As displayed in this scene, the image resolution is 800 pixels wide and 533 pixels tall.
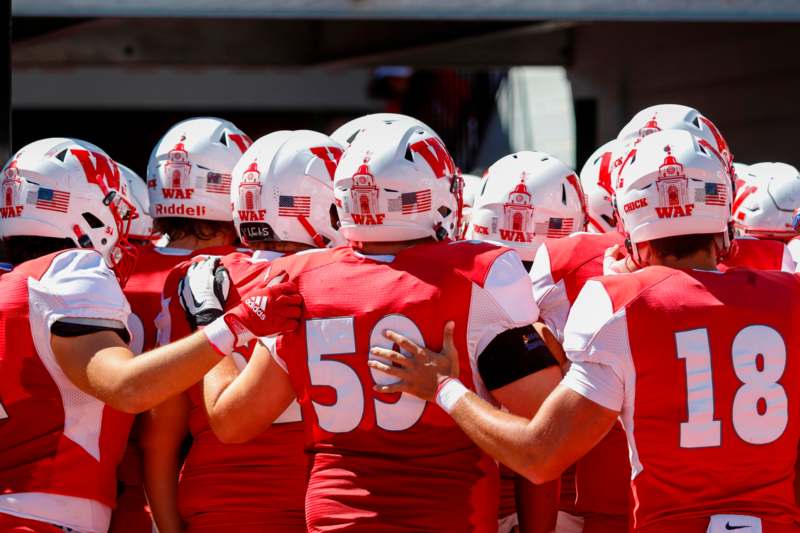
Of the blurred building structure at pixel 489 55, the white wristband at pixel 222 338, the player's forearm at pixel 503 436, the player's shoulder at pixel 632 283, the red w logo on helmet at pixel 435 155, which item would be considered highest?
the blurred building structure at pixel 489 55

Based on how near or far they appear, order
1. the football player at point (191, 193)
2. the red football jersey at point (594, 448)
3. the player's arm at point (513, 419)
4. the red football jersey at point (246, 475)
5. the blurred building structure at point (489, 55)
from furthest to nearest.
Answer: the blurred building structure at point (489, 55) → the football player at point (191, 193) → the red football jersey at point (594, 448) → the red football jersey at point (246, 475) → the player's arm at point (513, 419)

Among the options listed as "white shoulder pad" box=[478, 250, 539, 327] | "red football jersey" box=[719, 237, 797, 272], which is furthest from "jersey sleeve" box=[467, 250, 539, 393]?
"red football jersey" box=[719, 237, 797, 272]

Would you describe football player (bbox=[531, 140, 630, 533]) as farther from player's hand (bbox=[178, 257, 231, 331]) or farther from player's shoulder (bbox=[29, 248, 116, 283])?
player's shoulder (bbox=[29, 248, 116, 283])

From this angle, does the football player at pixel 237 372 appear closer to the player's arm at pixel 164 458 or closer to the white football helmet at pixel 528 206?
the player's arm at pixel 164 458

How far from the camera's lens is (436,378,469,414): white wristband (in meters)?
3.21

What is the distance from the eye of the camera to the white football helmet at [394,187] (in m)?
3.53

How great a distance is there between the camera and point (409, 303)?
331cm

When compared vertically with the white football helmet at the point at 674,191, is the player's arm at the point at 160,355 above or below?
below

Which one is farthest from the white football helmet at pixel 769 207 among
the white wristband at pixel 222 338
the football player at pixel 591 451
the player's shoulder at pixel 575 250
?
the white wristband at pixel 222 338

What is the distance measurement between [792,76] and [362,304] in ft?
30.1

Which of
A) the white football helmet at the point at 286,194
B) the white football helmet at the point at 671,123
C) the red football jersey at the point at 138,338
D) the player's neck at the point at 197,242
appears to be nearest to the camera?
the red football jersey at the point at 138,338

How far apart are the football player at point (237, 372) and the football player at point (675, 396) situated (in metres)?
0.79

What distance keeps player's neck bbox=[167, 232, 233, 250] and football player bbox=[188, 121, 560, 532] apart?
1393 mm

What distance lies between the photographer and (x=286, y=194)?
172 inches
